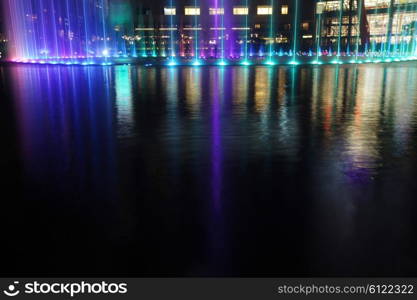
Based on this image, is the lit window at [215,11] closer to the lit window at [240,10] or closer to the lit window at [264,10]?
the lit window at [240,10]

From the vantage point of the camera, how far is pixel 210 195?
445 cm

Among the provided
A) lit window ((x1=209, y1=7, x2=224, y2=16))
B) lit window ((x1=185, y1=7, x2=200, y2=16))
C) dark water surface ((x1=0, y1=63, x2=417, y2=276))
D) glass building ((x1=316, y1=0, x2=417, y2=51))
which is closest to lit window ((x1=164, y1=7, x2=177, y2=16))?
lit window ((x1=185, y1=7, x2=200, y2=16))

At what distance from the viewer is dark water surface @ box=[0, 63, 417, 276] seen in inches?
125

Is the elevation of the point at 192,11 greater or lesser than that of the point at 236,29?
greater

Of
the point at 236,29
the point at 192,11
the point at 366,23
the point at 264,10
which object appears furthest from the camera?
the point at 264,10

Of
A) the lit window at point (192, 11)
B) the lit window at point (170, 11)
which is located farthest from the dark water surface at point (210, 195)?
the lit window at point (170, 11)

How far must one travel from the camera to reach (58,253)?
3.27 metres

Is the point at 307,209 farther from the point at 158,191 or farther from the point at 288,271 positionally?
the point at 158,191

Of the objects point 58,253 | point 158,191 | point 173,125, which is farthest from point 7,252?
point 173,125

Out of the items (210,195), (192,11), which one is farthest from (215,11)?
(210,195)

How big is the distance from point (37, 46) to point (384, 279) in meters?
43.9

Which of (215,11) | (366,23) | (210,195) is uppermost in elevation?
(215,11)

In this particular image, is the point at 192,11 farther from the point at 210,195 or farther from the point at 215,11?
the point at 210,195

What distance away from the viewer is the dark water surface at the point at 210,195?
125 inches
